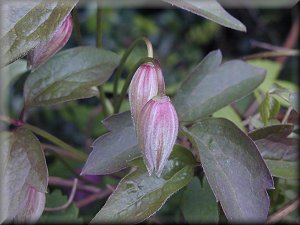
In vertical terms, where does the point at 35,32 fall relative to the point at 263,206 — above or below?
above

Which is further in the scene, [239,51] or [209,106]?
[239,51]

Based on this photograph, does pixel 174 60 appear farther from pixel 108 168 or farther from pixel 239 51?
pixel 108 168

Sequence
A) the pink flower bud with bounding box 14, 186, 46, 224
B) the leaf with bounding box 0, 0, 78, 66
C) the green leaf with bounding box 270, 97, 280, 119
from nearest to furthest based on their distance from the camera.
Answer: the leaf with bounding box 0, 0, 78, 66, the pink flower bud with bounding box 14, 186, 46, 224, the green leaf with bounding box 270, 97, 280, 119

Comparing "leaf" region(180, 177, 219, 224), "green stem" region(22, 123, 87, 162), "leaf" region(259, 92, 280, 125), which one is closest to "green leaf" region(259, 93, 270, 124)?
"leaf" region(259, 92, 280, 125)

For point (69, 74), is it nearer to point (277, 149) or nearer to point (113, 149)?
point (113, 149)

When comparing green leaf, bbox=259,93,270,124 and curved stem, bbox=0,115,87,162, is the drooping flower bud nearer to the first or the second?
curved stem, bbox=0,115,87,162

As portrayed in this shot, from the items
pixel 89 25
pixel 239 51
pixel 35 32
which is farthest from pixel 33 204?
pixel 239 51
